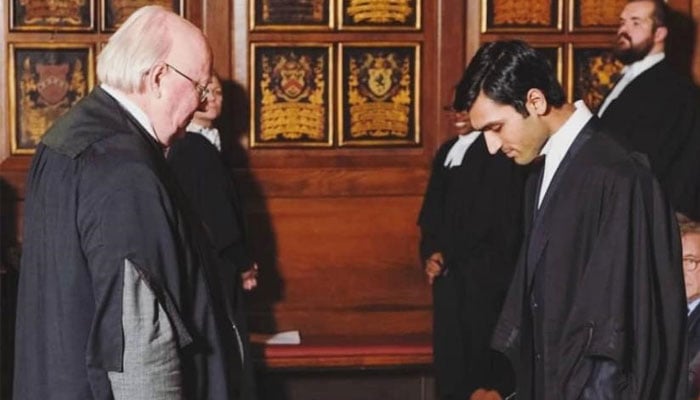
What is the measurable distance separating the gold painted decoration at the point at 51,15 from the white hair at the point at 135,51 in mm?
3570

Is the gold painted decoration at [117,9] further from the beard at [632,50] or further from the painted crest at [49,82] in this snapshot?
the beard at [632,50]

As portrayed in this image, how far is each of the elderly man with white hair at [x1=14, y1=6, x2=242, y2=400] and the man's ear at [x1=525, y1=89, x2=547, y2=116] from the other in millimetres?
890

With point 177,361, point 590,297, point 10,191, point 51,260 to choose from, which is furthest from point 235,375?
point 10,191

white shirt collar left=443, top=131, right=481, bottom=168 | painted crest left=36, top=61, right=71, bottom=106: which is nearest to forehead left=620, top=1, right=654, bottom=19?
white shirt collar left=443, top=131, right=481, bottom=168

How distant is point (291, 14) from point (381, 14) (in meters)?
0.38

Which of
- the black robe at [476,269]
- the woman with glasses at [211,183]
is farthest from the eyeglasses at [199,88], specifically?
the black robe at [476,269]

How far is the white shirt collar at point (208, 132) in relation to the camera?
6289 mm

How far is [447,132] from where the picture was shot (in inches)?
265

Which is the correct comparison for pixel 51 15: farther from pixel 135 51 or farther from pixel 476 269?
pixel 135 51

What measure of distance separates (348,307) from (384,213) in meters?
0.43

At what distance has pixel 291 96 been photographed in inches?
262

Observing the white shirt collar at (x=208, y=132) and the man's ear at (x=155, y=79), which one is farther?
the white shirt collar at (x=208, y=132)

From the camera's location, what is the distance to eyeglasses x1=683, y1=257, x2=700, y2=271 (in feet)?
15.7

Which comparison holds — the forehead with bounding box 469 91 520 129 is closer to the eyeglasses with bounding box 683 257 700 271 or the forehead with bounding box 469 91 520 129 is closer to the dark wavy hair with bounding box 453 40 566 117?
the dark wavy hair with bounding box 453 40 566 117
